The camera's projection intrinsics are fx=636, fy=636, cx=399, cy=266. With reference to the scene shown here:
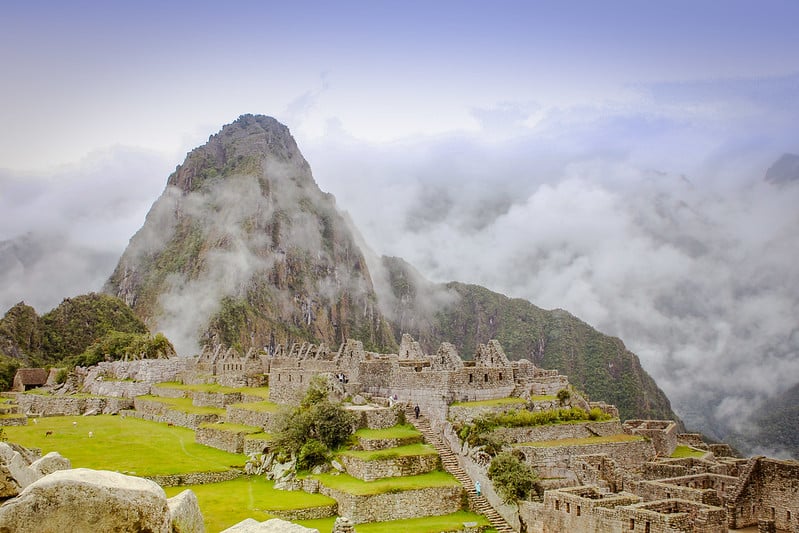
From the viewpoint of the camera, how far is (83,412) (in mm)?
43250

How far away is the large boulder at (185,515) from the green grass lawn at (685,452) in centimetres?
2573

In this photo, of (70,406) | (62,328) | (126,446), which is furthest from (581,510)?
(62,328)

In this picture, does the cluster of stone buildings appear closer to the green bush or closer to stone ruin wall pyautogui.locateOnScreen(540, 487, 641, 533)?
stone ruin wall pyautogui.locateOnScreen(540, 487, 641, 533)

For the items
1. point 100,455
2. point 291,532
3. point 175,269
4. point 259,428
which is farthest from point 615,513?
point 175,269

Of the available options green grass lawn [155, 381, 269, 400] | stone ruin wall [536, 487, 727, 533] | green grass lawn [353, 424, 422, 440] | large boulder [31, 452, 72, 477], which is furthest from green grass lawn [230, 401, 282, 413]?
large boulder [31, 452, 72, 477]

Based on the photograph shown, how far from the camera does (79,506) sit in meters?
5.88

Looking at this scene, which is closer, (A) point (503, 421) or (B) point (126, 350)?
(A) point (503, 421)

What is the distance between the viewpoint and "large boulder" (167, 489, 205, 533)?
692 cm

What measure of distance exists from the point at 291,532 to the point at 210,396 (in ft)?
110

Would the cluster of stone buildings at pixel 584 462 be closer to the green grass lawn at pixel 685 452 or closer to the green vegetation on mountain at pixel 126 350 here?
the green grass lawn at pixel 685 452

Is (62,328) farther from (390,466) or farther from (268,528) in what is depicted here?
(268,528)

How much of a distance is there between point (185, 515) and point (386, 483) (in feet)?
49.5

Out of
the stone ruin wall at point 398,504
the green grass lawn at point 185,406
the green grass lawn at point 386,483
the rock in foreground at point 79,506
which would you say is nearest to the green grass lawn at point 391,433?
the green grass lawn at point 386,483

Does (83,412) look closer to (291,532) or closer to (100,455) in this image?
(100,455)
